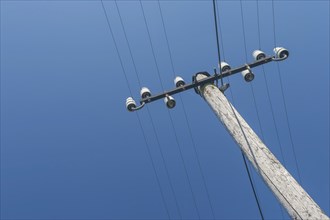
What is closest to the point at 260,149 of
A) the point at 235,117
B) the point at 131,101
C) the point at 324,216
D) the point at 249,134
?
the point at 249,134

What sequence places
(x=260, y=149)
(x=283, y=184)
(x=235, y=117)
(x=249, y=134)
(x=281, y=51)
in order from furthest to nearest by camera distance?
(x=281, y=51) → (x=235, y=117) → (x=249, y=134) → (x=260, y=149) → (x=283, y=184)

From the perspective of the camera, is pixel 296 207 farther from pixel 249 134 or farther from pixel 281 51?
pixel 281 51

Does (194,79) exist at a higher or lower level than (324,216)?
higher

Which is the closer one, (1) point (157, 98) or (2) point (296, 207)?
(2) point (296, 207)

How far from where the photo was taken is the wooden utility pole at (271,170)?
12.2 ft

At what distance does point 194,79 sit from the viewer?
661cm

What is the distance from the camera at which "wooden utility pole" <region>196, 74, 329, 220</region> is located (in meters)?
3.71

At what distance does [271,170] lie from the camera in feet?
13.7

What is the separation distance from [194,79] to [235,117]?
1.68 metres

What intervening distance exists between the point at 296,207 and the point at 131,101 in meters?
3.73

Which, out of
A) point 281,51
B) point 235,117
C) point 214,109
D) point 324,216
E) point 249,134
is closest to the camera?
point 324,216

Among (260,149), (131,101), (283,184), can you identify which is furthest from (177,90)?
(283,184)

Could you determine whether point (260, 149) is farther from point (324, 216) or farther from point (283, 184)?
point (324, 216)

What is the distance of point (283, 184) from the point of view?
3.98 metres
